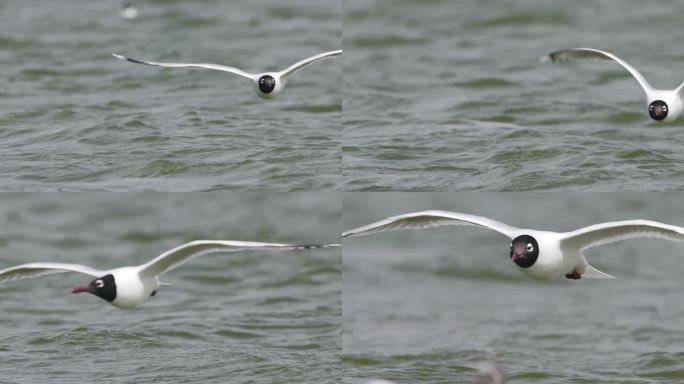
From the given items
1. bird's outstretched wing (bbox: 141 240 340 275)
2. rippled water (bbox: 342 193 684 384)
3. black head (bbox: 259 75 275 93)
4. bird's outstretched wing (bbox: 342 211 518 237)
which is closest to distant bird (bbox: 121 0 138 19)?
rippled water (bbox: 342 193 684 384)

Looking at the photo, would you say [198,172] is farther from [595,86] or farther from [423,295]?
[595,86]

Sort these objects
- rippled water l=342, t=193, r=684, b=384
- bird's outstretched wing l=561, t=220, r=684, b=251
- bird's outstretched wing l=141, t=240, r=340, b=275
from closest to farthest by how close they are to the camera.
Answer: bird's outstretched wing l=141, t=240, r=340, b=275 → bird's outstretched wing l=561, t=220, r=684, b=251 → rippled water l=342, t=193, r=684, b=384

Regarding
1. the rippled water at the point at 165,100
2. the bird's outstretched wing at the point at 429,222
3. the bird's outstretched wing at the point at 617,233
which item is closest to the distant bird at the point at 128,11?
the rippled water at the point at 165,100

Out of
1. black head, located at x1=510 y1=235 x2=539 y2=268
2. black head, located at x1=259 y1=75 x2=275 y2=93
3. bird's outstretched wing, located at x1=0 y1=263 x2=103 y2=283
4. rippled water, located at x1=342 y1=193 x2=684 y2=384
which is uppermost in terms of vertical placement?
black head, located at x1=259 y1=75 x2=275 y2=93

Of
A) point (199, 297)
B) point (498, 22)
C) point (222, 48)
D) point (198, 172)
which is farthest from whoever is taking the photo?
point (498, 22)

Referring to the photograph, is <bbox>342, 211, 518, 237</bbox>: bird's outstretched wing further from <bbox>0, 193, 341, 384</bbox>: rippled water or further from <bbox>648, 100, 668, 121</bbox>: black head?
<bbox>648, 100, 668, 121</bbox>: black head

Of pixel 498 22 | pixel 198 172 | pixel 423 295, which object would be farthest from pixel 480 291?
pixel 498 22

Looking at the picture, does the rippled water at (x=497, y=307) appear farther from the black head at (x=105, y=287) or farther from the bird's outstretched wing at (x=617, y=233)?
the black head at (x=105, y=287)

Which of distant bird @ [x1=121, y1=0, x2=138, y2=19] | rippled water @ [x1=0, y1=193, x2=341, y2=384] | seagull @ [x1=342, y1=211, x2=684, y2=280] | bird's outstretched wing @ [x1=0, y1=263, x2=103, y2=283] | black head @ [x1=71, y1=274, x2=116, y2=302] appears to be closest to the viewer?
seagull @ [x1=342, y1=211, x2=684, y2=280]
